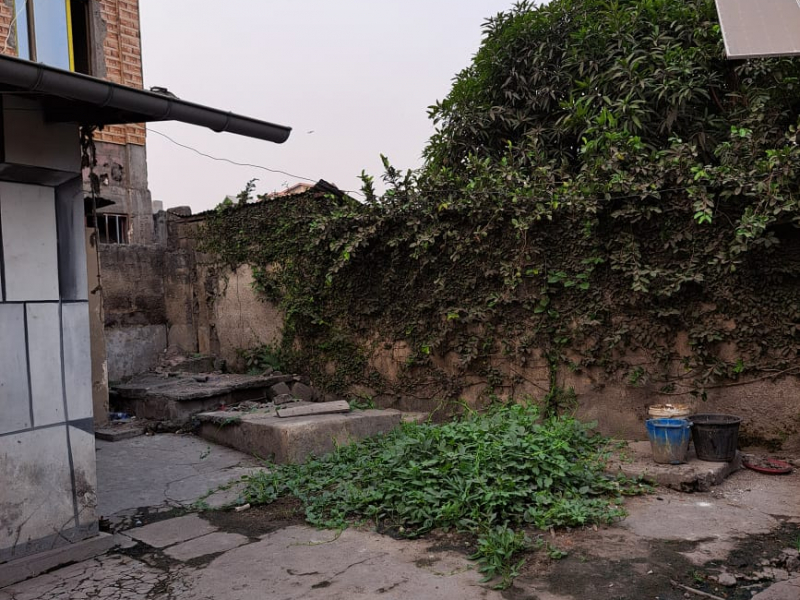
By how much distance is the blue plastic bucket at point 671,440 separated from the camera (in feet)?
18.0

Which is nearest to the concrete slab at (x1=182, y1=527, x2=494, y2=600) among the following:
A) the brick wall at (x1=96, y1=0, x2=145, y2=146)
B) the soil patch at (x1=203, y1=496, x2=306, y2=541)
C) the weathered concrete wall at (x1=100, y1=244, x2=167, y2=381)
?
the soil patch at (x1=203, y1=496, x2=306, y2=541)

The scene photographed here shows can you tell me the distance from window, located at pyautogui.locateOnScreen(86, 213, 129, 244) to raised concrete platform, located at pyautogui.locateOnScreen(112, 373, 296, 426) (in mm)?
3517

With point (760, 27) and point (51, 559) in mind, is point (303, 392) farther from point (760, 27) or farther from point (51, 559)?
point (760, 27)

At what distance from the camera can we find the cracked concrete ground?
3.48 meters

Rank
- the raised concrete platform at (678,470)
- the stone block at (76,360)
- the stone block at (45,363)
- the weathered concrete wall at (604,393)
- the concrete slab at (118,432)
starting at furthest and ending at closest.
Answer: the concrete slab at (118,432)
the weathered concrete wall at (604,393)
the raised concrete platform at (678,470)
the stone block at (76,360)
the stone block at (45,363)

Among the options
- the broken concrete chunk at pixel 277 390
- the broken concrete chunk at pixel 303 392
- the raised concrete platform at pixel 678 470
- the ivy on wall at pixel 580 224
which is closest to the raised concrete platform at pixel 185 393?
the broken concrete chunk at pixel 277 390

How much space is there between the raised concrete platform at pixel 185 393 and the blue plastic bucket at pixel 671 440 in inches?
195

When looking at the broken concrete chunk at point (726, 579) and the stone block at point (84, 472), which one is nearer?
the broken concrete chunk at point (726, 579)

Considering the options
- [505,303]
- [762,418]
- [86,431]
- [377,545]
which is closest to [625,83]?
[505,303]

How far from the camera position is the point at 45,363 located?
13.4 feet

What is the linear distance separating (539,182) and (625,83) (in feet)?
7.90

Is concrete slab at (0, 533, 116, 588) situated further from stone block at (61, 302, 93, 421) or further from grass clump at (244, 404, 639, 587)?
grass clump at (244, 404, 639, 587)

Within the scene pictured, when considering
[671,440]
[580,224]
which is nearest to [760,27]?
[580,224]

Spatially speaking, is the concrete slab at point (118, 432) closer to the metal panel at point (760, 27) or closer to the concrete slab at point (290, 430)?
the concrete slab at point (290, 430)
